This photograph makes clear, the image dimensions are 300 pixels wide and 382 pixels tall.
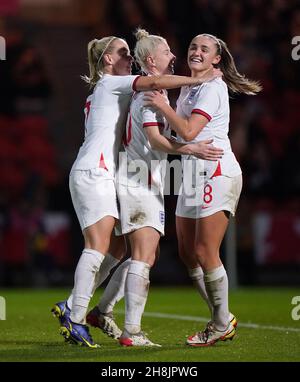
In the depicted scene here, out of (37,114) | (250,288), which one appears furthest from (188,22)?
(250,288)

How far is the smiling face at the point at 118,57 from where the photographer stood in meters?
6.76

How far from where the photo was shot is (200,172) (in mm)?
6664

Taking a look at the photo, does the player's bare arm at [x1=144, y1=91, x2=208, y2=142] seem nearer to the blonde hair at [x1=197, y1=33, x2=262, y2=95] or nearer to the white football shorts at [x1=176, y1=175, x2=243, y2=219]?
the white football shorts at [x1=176, y1=175, x2=243, y2=219]

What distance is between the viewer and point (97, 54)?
22.4 feet

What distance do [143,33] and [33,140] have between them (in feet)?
37.7

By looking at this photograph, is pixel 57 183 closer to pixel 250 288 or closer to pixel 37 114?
pixel 37 114

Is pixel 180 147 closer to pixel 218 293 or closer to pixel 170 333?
pixel 218 293

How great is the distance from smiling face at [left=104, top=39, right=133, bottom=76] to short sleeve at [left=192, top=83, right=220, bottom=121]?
0.59 metres

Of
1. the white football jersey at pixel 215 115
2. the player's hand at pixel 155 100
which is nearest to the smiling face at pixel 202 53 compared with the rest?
the white football jersey at pixel 215 115

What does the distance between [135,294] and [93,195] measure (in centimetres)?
66

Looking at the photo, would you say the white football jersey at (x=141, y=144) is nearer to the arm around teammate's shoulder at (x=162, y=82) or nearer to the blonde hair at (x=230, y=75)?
the arm around teammate's shoulder at (x=162, y=82)

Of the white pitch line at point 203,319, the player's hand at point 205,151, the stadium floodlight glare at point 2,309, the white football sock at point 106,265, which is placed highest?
the player's hand at point 205,151

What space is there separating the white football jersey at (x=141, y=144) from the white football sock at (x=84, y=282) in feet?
1.73

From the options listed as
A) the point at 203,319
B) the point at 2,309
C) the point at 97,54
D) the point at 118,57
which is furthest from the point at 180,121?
the point at 2,309
